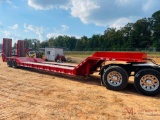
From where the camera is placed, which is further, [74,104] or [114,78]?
[114,78]

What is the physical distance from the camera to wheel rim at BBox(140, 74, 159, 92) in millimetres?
6504

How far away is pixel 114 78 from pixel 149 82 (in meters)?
Result: 1.30

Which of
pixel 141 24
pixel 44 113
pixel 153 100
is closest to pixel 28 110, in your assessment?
pixel 44 113

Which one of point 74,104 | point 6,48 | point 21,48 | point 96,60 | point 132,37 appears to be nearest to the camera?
point 74,104

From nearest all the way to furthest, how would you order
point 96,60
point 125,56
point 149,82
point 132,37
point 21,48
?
point 149,82
point 125,56
point 96,60
point 21,48
point 132,37

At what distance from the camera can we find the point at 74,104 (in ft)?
18.0

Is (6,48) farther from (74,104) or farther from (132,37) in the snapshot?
(132,37)

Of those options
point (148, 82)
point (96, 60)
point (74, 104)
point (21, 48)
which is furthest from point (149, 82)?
point (21, 48)

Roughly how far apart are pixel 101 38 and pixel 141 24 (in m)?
20.5

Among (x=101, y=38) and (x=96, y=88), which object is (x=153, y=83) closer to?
(x=96, y=88)

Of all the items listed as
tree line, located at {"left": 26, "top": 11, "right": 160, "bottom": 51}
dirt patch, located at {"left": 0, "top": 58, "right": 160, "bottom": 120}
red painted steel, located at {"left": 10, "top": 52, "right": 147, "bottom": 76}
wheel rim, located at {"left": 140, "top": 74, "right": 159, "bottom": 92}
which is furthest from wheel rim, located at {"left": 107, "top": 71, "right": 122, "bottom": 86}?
tree line, located at {"left": 26, "top": 11, "right": 160, "bottom": 51}

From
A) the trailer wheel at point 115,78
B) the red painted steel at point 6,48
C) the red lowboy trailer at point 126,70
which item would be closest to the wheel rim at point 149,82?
the red lowboy trailer at point 126,70

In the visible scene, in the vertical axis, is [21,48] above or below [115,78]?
above

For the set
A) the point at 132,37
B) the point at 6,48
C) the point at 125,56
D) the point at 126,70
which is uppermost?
the point at 132,37
